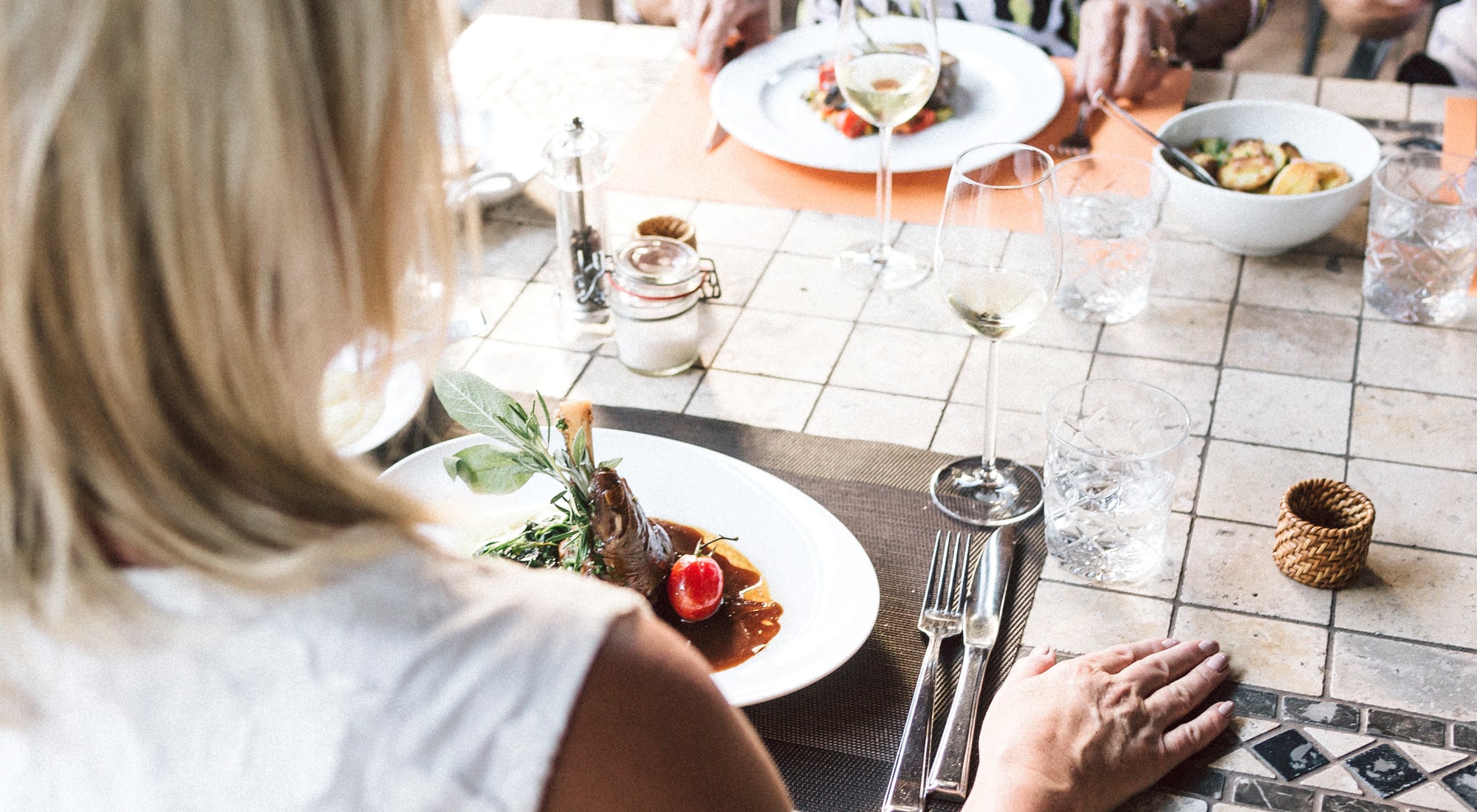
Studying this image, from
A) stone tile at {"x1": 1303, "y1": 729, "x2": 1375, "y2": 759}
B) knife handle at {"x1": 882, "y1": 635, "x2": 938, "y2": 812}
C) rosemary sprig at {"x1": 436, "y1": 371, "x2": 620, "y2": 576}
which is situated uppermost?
rosemary sprig at {"x1": 436, "y1": 371, "x2": 620, "y2": 576}

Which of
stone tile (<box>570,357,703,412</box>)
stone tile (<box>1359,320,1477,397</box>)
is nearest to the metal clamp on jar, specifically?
stone tile (<box>570,357,703,412</box>)

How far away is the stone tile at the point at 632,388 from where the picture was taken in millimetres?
1227

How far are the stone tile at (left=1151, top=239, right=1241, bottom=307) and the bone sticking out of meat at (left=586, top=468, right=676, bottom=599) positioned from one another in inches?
26.5

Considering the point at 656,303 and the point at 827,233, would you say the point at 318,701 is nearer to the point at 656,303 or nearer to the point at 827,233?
the point at 656,303

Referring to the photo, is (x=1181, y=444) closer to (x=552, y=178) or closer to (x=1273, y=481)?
(x=1273, y=481)

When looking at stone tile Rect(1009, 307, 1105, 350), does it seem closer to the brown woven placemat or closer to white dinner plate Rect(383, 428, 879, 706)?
the brown woven placemat

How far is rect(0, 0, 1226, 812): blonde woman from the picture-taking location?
41 centimetres

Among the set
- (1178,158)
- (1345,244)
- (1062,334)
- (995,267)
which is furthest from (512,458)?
(1345,244)

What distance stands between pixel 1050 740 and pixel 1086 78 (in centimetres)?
105

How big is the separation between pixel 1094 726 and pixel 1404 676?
0.79 feet

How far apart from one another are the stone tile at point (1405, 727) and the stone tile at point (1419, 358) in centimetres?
42

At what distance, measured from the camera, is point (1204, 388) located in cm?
120

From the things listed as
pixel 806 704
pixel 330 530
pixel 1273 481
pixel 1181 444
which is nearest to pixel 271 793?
pixel 330 530

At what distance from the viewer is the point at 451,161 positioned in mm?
586
